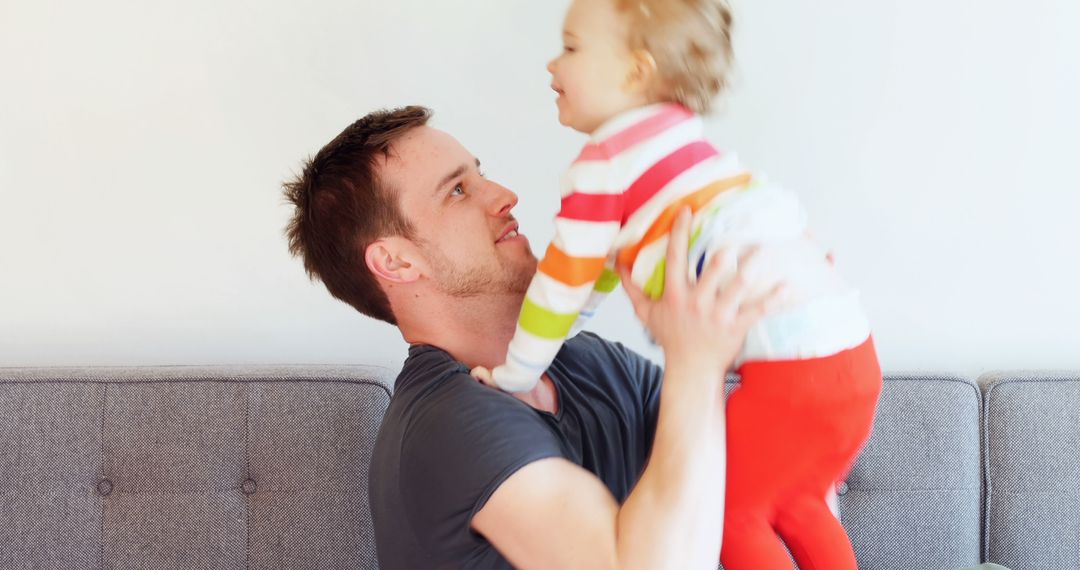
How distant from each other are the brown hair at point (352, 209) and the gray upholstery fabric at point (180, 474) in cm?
31

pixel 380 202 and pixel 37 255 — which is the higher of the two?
pixel 380 202

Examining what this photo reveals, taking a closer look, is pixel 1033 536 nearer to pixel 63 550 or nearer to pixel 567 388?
pixel 567 388

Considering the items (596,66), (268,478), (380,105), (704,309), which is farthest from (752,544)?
(380,105)

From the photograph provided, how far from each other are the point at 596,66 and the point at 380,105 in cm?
89

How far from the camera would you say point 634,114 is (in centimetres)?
124

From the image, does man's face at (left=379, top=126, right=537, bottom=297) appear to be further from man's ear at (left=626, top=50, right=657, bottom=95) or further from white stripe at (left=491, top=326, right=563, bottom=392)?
man's ear at (left=626, top=50, right=657, bottom=95)

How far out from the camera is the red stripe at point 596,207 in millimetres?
1215

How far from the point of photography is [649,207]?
47.7 inches

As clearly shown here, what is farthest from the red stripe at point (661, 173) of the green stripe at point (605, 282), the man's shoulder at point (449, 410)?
the man's shoulder at point (449, 410)

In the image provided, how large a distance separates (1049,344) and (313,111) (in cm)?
158

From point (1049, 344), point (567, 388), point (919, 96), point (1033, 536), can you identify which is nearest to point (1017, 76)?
point (919, 96)

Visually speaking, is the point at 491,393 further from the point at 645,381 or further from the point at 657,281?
the point at 645,381

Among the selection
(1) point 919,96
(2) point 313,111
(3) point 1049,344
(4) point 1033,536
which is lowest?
(4) point 1033,536

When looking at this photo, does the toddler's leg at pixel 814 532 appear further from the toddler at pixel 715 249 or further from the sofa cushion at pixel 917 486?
the sofa cushion at pixel 917 486
